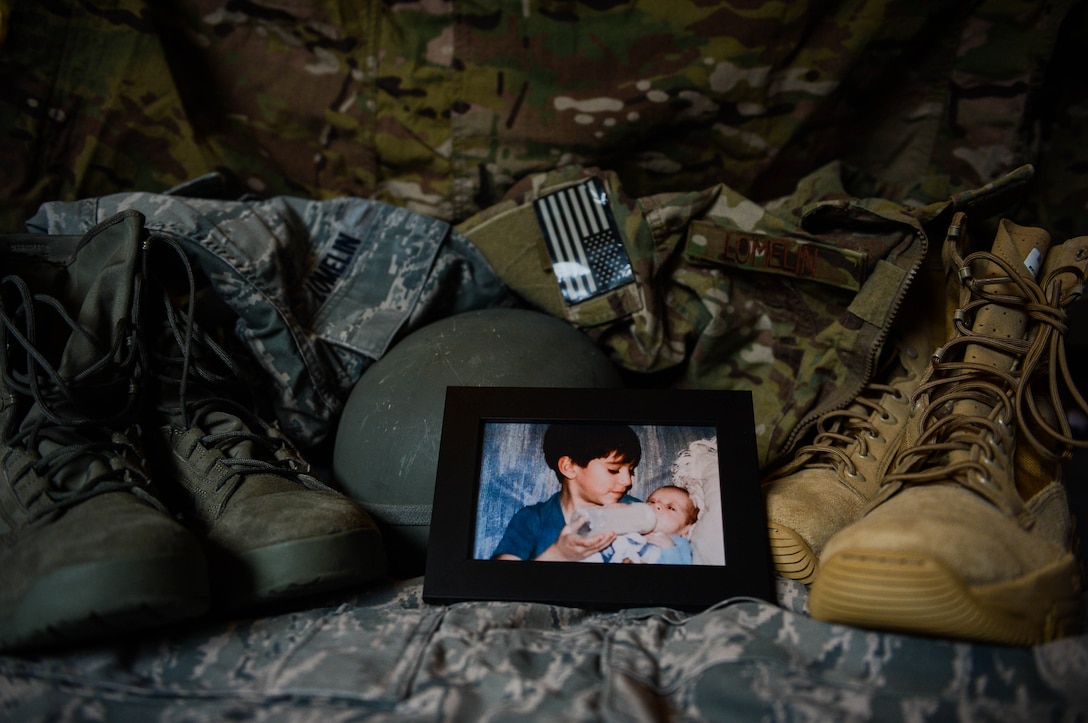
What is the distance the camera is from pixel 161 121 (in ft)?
4.27

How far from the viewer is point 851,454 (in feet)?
3.42

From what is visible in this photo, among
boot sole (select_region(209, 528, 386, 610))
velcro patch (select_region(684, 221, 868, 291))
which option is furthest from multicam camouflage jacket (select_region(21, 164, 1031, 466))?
boot sole (select_region(209, 528, 386, 610))

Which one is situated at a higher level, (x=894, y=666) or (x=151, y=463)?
(x=151, y=463)

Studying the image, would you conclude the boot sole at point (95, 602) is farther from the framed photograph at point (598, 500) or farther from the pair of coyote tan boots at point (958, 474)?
the pair of coyote tan boots at point (958, 474)

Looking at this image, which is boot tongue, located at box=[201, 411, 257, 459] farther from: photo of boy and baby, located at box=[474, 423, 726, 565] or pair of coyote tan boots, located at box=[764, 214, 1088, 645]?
pair of coyote tan boots, located at box=[764, 214, 1088, 645]

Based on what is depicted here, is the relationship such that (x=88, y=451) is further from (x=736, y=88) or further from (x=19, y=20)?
(x=736, y=88)

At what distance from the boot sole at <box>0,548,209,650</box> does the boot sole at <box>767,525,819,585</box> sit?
0.61 metres

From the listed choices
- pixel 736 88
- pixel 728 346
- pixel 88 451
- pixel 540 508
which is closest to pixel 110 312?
pixel 88 451

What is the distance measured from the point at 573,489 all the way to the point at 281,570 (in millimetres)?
329

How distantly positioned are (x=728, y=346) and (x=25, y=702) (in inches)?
38.5

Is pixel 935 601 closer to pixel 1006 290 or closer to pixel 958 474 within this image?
pixel 958 474

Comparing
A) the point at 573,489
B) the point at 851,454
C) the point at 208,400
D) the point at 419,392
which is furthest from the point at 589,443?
the point at 208,400

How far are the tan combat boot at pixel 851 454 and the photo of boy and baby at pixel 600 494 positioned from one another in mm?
96

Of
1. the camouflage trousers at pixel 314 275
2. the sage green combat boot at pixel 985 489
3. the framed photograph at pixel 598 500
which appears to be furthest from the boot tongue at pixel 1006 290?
the camouflage trousers at pixel 314 275
